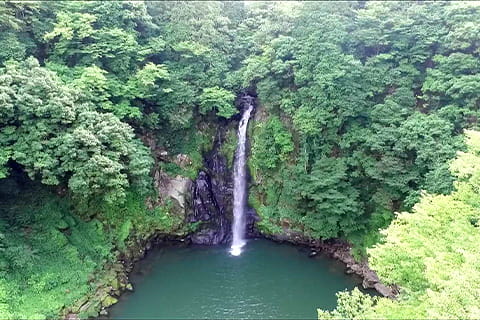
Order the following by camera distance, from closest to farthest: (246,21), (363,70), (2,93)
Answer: (2,93), (363,70), (246,21)

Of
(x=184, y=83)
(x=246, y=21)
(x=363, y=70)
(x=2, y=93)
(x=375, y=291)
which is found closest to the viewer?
(x=2, y=93)

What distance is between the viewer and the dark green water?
16.3m

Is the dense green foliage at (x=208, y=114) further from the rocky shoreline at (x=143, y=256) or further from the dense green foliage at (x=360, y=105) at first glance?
the rocky shoreline at (x=143, y=256)

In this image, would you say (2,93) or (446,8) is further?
(446,8)

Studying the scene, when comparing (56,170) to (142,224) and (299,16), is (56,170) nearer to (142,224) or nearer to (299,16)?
(142,224)

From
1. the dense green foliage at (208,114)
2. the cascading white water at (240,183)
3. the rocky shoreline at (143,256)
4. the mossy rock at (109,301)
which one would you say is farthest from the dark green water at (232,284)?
the dense green foliage at (208,114)

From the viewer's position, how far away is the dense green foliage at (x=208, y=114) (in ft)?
50.6

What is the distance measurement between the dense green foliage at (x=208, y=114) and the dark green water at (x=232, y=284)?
57.6 inches

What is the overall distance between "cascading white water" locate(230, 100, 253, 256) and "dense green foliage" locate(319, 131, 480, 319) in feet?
35.6

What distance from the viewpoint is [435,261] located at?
9.11 m

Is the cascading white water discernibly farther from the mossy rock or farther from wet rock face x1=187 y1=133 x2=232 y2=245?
the mossy rock

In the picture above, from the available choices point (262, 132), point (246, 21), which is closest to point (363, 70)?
point (262, 132)

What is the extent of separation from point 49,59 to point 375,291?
1777 centimetres

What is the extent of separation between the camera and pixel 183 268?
1948 centimetres
